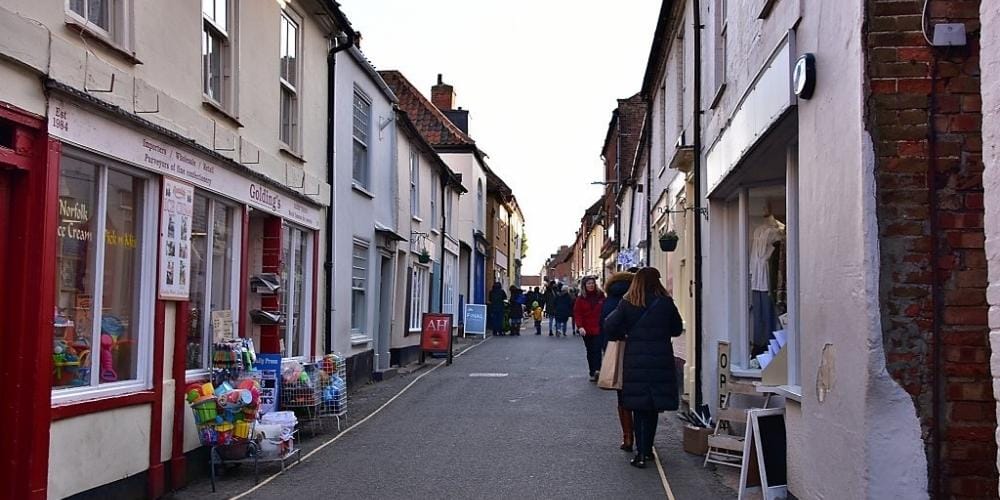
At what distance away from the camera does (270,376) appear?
964 centimetres

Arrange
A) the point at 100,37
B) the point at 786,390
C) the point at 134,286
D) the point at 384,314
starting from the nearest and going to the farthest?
the point at 100,37 → the point at 786,390 → the point at 134,286 → the point at 384,314

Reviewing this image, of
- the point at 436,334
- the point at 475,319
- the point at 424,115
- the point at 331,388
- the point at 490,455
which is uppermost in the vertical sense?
the point at 424,115

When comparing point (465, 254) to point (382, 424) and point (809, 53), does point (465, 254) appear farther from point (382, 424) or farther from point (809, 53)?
point (809, 53)

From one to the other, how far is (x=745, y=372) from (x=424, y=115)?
24.0 metres

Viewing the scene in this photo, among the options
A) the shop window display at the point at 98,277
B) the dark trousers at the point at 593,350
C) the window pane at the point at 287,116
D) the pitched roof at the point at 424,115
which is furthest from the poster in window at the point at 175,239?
the pitched roof at the point at 424,115

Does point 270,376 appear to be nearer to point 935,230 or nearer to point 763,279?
point 763,279

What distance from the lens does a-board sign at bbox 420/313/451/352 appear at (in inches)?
755

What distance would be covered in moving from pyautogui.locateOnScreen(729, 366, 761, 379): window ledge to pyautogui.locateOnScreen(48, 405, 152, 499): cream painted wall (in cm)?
576

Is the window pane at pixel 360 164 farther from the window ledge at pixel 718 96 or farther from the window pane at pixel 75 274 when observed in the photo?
the window pane at pixel 75 274

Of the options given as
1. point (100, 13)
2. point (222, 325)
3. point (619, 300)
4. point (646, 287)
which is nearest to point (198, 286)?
point (222, 325)

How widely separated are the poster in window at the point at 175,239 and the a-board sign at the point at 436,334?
11108 mm

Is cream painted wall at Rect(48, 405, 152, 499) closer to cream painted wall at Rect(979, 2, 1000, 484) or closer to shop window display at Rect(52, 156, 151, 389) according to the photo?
shop window display at Rect(52, 156, 151, 389)

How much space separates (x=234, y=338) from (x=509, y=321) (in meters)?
23.5

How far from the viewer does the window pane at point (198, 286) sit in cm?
865
